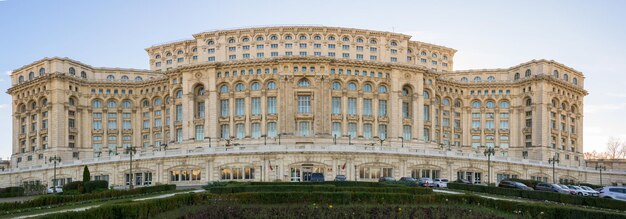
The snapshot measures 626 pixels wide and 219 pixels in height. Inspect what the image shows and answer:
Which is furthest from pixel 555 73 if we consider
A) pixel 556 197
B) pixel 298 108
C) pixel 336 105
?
pixel 556 197

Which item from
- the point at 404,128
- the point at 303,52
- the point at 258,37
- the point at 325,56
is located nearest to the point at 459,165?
the point at 404,128

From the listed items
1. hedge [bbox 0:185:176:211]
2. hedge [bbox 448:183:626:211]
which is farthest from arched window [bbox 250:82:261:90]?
hedge [bbox 448:183:626:211]

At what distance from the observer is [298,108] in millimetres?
100375

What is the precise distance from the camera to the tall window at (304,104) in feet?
329

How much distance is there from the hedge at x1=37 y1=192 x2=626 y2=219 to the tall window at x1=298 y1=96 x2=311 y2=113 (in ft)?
208

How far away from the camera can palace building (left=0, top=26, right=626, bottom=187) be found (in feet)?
292

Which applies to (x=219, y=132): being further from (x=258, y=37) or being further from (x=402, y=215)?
(x=402, y=215)

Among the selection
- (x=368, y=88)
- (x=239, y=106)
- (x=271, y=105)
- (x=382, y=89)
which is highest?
(x=368, y=88)

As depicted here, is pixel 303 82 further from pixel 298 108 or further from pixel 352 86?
pixel 352 86

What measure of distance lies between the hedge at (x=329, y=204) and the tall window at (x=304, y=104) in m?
63.5

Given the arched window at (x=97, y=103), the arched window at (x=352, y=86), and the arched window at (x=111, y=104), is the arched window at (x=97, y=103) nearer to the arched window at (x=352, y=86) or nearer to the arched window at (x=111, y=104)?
the arched window at (x=111, y=104)

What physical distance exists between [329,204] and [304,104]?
217ft

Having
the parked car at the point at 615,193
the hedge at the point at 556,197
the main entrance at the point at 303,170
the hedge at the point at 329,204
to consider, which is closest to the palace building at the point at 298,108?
the main entrance at the point at 303,170

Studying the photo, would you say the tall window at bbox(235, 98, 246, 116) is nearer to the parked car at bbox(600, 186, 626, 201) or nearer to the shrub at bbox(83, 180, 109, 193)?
the shrub at bbox(83, 180, 109, 193)
